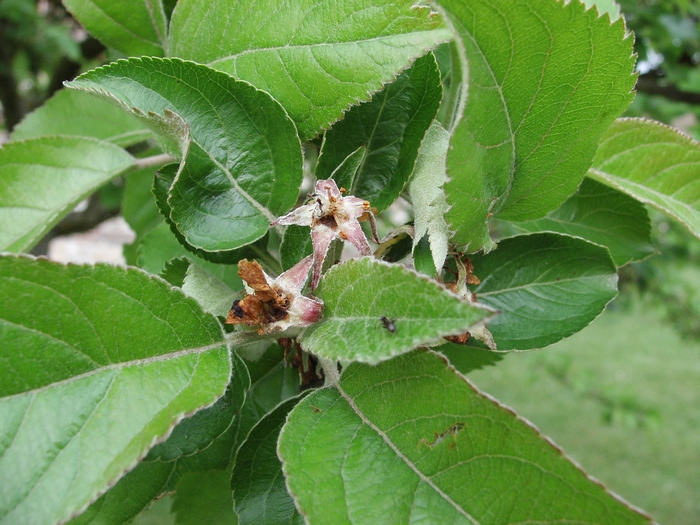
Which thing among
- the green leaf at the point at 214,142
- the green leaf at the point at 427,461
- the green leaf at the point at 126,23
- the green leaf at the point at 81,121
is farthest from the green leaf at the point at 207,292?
the green leaf at the point at 81,121

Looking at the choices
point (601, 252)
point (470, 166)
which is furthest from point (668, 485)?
point (470, 166)

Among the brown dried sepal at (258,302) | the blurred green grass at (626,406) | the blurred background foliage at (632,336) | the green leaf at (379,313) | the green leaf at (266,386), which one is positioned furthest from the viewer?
the blurred green grass at (626,406)

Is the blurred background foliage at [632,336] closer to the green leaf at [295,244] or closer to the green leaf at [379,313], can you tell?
the green leaf at [295,244]

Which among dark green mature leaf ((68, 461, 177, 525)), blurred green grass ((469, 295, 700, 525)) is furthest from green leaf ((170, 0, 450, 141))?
blurred green grass ((469, 295, 700, 525))

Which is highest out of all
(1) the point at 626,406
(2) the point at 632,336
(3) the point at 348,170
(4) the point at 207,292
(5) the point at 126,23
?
(5) the point at 126,23

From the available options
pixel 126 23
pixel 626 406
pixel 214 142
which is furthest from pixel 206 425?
pixel 626 406

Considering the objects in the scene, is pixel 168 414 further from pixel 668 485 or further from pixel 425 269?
pixel 668 485

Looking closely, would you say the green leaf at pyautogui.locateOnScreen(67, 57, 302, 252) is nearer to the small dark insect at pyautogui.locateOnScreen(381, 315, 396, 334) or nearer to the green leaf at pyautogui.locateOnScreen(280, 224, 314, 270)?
the green leaf at pyautogui.locateOnScreen(280, 224, 314, 270)

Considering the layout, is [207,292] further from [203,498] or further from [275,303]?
[203,498]
